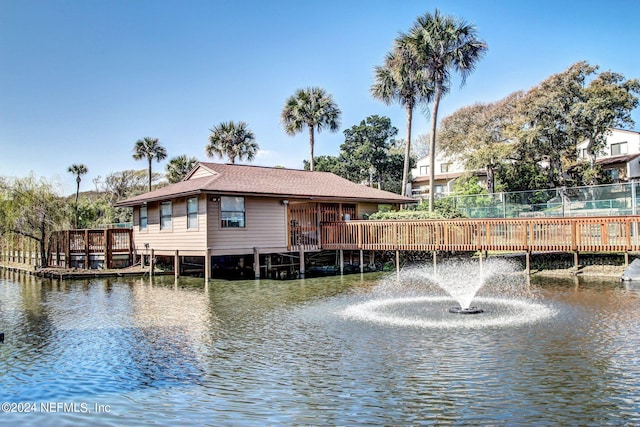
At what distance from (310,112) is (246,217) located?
58.2ft

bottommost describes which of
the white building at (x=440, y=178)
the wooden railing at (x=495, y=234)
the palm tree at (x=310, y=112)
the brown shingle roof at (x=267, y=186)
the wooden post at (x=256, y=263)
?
the wooden post at (x=256, y=263)

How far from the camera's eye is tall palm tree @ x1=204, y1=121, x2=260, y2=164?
40.3 metres

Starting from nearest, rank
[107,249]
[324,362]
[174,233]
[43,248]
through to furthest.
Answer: [324,362] → [174,233] → [107,249] → [43,248]

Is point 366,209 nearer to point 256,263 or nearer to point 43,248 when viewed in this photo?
point 256,263

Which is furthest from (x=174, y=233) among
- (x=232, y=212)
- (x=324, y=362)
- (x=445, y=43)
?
(x=445, y=43)

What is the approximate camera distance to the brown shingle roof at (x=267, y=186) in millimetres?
19625

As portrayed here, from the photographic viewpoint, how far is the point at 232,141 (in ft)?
132

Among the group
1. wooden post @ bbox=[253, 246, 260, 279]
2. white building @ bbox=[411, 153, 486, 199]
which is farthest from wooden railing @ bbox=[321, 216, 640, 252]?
white building @ bbox=[411, 153, 486, 199]

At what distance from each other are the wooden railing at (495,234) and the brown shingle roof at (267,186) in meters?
2.11

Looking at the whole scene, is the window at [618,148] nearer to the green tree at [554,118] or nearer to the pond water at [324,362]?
the green tree at [554,118]

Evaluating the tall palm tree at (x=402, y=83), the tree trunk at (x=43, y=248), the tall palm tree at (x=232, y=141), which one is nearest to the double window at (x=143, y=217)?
the tree trunk at (x=43, y=248)

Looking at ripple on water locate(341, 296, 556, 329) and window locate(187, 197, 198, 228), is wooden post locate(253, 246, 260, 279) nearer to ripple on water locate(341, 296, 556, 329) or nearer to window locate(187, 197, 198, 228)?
window locate(187, 197, 198, 228)

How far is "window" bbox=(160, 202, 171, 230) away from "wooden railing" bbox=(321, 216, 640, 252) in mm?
7293

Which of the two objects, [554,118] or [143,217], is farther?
[554,118]
